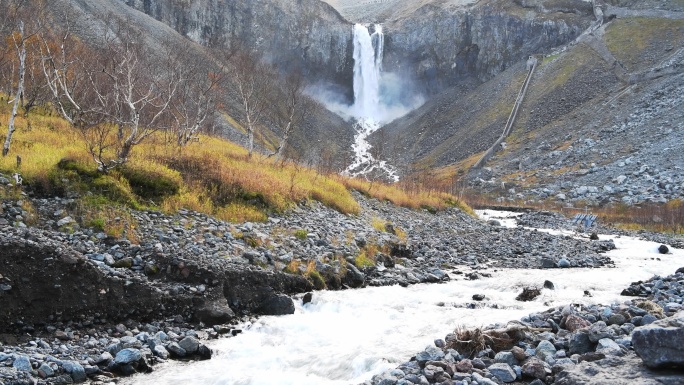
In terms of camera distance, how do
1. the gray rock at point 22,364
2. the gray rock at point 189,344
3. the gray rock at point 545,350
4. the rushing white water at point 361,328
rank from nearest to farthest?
1. the gray rock at point 545,350
2. the gray rock at point 22,364
3. the rushing white water at point 361,328
4. the gray rock at point 189,344

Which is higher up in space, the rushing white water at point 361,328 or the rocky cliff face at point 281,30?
the rocky cliff face at point 281,30

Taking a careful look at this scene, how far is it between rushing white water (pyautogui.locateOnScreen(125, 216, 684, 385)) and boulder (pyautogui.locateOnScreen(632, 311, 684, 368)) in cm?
429

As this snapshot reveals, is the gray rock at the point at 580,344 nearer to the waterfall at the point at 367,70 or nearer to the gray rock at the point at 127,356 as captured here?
the gray rock at the point at 127,356

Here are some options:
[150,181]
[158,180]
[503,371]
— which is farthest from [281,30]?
[503,371]

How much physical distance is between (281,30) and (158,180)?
9464 cm

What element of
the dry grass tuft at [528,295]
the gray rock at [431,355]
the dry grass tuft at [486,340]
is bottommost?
the dry grass tuft at [528,295]

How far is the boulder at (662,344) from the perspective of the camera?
199 inches

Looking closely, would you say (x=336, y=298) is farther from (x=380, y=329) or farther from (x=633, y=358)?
(x=633, y=358)

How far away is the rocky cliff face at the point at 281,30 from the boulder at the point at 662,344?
317 ft

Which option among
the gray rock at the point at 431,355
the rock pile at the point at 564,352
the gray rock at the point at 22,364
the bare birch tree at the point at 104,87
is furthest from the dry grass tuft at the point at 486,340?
the bare birch tree at the point at 104,87

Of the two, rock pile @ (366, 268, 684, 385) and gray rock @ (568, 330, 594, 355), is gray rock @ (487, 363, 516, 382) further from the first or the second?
gray rock @ (568, 330, 594, 355)

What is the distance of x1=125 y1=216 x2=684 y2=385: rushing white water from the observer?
8.62 m

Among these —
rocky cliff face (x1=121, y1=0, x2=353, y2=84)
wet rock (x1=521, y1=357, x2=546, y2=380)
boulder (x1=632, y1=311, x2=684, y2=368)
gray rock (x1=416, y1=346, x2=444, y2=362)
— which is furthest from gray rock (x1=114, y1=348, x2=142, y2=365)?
rocky cliff face (x1=121, y1=0, x2=353, y2=84)

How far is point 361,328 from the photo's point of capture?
1127cm
